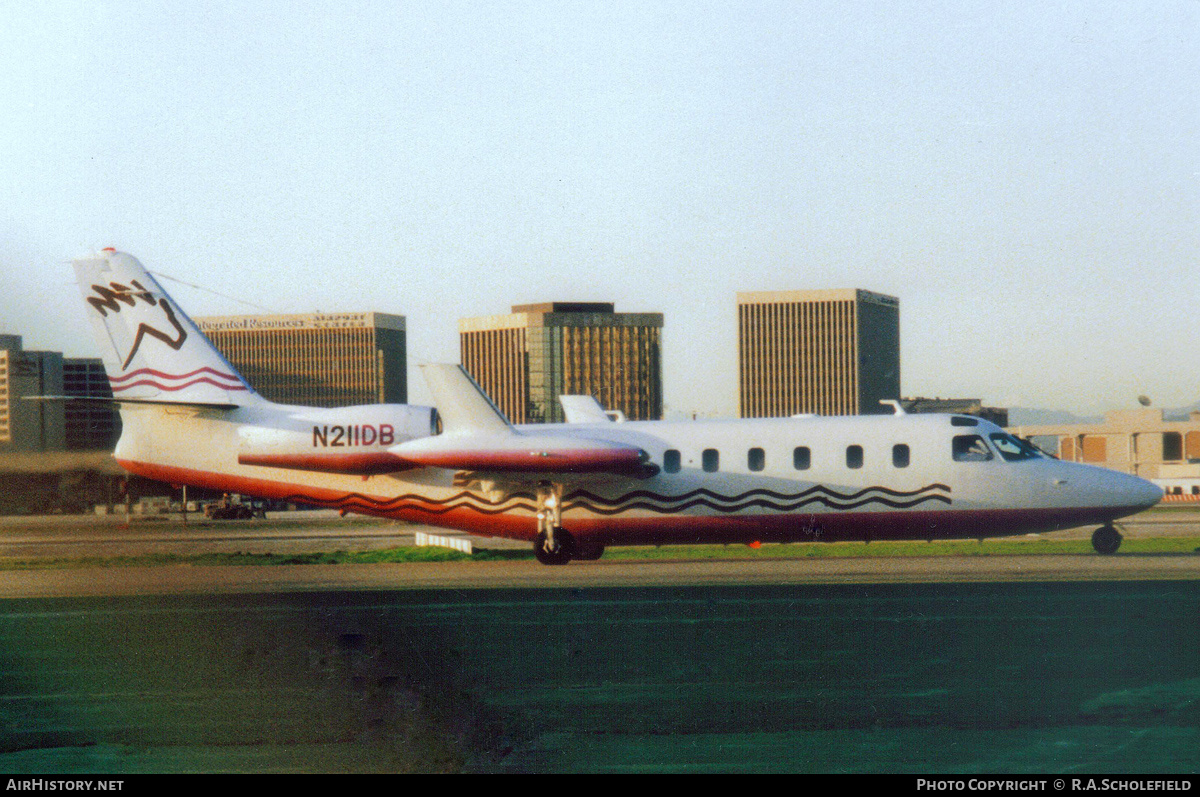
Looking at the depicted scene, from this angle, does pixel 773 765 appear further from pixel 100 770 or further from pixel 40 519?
pixel 40 519

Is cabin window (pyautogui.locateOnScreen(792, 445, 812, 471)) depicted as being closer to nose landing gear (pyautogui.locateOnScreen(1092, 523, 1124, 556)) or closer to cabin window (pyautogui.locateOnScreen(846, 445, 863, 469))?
cabin window (pyautogui.locateOnScreen(846, 445, 863, 469))

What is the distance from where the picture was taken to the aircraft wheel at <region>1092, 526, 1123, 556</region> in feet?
95.3

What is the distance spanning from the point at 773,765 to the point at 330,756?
12.4 ft

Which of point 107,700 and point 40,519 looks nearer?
point 107,700

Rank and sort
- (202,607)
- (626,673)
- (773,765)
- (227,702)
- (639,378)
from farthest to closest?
(639,378), (202,607), (626,673), (227,702), (773,765)

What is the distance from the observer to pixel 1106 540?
1146 inches

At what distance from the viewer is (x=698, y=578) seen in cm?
2508

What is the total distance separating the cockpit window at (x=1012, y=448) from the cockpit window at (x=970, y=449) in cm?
35

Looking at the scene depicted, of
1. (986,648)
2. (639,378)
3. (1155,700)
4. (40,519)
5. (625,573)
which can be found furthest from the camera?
(639,378)

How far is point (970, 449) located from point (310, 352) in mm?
92575

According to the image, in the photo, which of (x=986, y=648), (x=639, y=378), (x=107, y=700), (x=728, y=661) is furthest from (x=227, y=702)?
(x=639, y=378)

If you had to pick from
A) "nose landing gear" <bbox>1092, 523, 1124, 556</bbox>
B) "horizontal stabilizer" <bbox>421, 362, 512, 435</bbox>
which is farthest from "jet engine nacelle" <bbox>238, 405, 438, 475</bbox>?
"nose landing gear" <bbox>1092, 523, 1124, 556</bbox>

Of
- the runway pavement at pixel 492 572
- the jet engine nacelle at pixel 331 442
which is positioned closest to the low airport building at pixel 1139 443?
the runway pavement at pixel 492 572

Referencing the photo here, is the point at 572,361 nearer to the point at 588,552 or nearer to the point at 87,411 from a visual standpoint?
the point at 588,552
